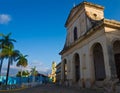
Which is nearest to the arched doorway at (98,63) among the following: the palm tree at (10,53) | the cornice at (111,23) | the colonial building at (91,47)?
the colonial building at (91,47)

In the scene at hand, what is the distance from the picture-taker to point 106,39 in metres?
13.9

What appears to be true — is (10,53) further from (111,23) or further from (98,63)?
(111,23)

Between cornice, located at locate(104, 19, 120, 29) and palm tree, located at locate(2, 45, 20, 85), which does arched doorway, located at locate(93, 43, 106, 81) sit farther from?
palm tree, located at locate(2, 45, 20, 85)

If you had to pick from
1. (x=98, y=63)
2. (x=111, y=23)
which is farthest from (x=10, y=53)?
(x=111, y=23)

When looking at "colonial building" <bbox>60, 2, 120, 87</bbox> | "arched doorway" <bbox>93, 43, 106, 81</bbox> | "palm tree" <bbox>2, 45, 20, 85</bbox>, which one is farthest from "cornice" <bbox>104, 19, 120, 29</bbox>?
"palm tree" <bbox>2, 45, 20, 85</bbox>

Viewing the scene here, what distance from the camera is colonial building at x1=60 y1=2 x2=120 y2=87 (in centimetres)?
1394

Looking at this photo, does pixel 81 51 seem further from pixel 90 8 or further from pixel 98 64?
pixel 90 8

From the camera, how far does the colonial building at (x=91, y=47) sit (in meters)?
13.9

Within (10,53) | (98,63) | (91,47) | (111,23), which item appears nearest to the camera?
(111,23)

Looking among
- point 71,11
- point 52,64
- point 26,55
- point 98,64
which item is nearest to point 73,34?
point 71,11

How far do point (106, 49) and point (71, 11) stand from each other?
12538 mm

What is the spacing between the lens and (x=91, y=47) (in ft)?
54.5

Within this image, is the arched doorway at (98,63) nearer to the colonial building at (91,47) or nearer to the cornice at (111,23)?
the colonial building at (91,47)

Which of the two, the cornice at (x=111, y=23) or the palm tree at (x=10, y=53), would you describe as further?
the palm tree at (x=10, y=53)
